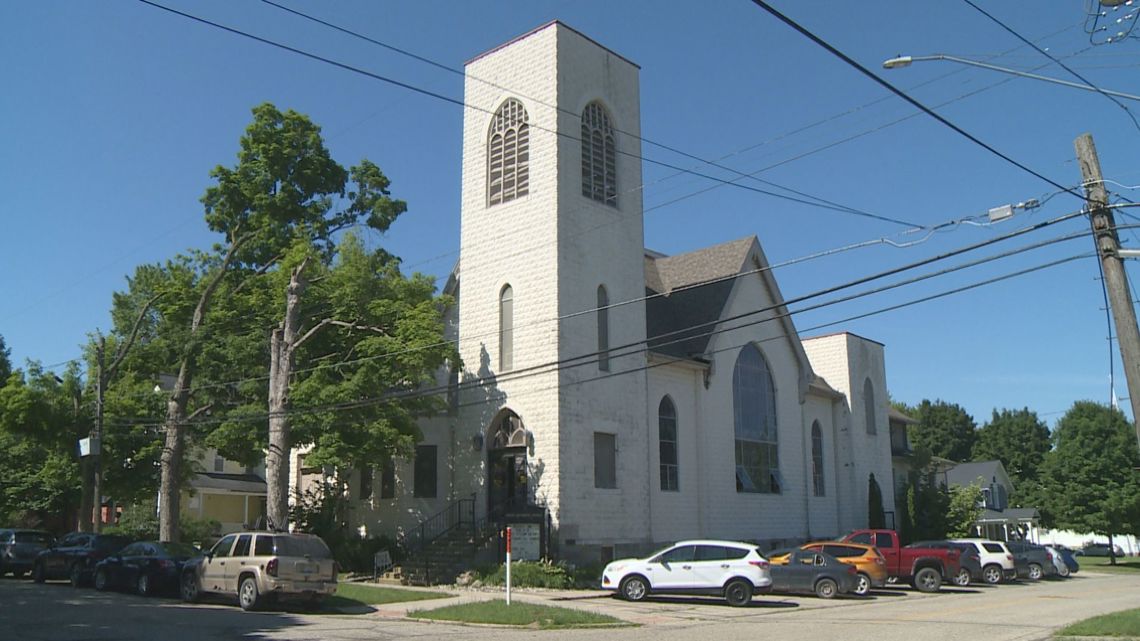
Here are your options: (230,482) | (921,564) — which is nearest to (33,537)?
(230,482)

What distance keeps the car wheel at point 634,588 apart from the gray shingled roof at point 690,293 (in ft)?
34.8

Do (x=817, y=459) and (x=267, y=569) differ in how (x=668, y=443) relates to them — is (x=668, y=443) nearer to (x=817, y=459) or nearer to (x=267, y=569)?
(x=817, y=459)

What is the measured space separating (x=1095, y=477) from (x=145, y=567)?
46431 mm

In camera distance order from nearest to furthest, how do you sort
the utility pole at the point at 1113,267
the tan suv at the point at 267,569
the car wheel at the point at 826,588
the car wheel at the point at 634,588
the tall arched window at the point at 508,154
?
the utility pole at the point at 1113,267, the tan suv at the point at 267,569, the car wheel at the point at 634,588, the car wheel at the point at 826,588, the tall arched window at the point at 508,154

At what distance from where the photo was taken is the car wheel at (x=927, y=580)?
29031 millimetres

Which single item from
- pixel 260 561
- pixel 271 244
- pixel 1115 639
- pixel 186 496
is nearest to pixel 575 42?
pixel 271 244

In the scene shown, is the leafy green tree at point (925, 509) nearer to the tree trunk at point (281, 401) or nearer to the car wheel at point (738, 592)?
the car wheel at point (738, 592)

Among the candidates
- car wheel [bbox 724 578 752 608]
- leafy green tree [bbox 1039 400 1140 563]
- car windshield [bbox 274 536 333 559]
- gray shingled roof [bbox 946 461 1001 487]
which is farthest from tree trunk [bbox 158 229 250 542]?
gray shingled roof [bbox 946 461 1001 487]

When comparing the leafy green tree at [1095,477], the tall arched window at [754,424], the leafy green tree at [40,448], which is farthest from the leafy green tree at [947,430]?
the leafy green tree at [40,448]

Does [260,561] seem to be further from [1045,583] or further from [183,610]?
[1045,583]

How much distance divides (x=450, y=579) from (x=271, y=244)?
1374 centimetres

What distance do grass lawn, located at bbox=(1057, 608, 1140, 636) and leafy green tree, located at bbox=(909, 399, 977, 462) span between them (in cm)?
8332

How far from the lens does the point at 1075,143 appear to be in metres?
16.0

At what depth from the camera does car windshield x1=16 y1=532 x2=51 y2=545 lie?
3105cm
